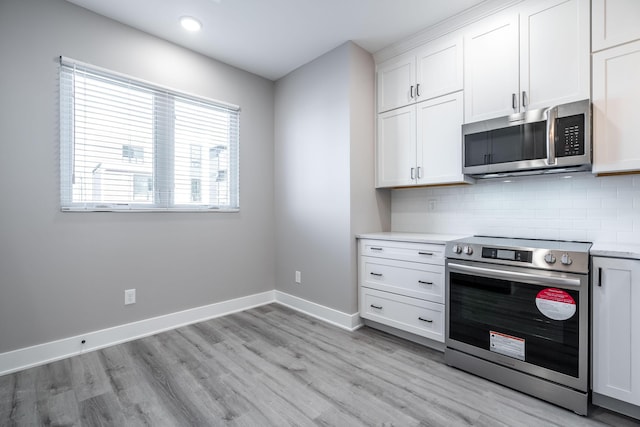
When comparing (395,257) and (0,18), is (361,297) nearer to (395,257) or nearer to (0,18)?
(395,257)

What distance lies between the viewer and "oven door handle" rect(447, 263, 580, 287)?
1731 millimetres

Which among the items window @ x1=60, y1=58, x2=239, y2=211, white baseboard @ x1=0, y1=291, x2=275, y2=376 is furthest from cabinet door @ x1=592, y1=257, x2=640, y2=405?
window @ x1=60, y1=58, x2=239, y2=211

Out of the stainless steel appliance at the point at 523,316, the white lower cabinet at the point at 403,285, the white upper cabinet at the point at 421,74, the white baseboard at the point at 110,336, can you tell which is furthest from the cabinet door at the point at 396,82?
the white baseboard at the point at 110,336

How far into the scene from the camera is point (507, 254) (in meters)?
1.92

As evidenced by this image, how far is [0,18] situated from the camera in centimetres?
208

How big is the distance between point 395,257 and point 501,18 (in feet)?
6.67

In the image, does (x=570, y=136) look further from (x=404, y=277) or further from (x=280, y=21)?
(x=280, y=21)

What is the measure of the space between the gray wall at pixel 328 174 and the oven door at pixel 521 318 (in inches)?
41.4

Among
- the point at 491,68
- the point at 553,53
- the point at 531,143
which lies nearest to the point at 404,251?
the point at 531,143

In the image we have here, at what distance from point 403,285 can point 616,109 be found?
1.83 metres

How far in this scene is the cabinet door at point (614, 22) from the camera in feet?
5.88

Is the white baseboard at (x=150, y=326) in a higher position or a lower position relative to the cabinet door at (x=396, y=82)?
lower

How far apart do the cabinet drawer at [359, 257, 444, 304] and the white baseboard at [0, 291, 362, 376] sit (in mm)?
438

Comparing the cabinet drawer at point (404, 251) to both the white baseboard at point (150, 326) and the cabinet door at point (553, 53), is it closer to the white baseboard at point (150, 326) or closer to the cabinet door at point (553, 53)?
the white baseboard at point (150, 326)
